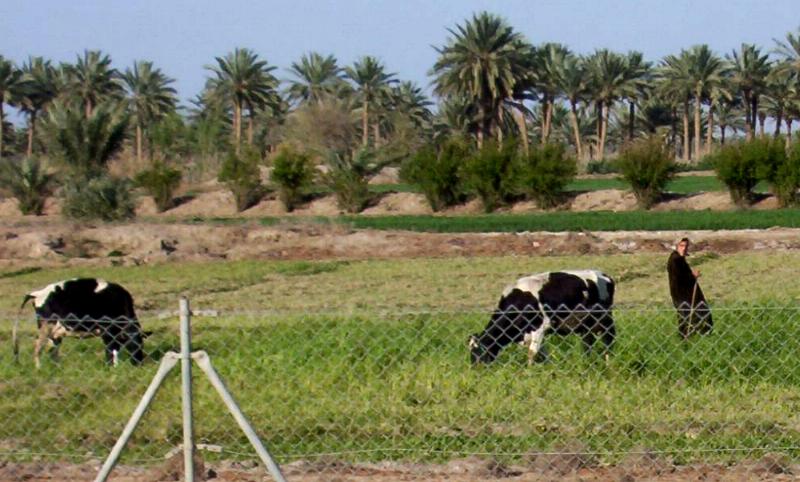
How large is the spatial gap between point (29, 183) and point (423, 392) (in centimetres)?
4241

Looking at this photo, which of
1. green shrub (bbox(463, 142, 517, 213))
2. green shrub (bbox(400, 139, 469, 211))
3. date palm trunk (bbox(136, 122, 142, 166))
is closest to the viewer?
green shrub (bbox(463, 142, 517, 213))

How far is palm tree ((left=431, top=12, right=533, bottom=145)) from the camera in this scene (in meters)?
68.1

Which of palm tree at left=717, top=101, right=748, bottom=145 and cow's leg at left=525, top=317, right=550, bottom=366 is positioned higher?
palm tree at left=717, top=101, right=748, bottom=145

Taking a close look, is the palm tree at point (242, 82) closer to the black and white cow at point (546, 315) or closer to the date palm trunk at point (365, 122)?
the date palm trunk at point (365, 122)

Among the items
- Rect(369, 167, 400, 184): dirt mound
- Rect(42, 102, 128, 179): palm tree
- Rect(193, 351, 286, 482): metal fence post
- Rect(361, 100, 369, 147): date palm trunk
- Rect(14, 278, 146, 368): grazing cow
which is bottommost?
Rect(14, 278, 146, 368): grazing cow

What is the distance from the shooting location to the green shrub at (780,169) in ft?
152

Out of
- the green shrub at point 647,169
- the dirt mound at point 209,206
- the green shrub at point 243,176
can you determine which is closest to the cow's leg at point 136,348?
the green shrub at point 647,169

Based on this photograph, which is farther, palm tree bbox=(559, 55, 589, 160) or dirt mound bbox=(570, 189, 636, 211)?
palm tree bbox=(559, 55, 589, 160)

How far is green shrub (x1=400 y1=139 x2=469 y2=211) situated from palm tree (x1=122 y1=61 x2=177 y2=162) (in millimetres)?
34457

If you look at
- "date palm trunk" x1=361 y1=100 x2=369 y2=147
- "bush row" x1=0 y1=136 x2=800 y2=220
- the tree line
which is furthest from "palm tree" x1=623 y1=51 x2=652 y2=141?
"bush row" x1=0 y1=136 x2=800 y2=220

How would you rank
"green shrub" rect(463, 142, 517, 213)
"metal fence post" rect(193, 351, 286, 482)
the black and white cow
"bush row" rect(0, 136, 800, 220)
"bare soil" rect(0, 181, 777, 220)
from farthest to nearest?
1. "green shrub" rect(463, 142, 517, 213)
2. "bare soil" rect(0, 181, 777, 220)
3. "bush row" rect(0, 136, 800, 220)
4. the black and white cow
5. "metal fence post" rect(193, 351, 286, 482)

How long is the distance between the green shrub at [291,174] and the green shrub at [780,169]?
19088 millimetres

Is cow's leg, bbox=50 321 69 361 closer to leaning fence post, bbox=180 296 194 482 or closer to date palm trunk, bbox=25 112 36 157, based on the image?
leaning fence post, bbox=180 296 194 482

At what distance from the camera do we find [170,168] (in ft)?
188
